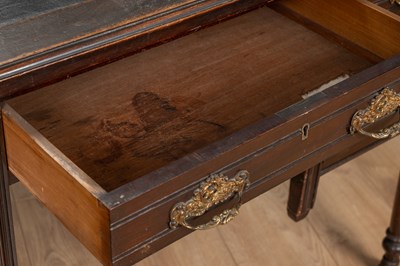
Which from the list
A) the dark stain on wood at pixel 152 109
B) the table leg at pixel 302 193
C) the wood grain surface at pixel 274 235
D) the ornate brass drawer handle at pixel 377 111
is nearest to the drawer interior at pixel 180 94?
the dark stain on wood at pixel 152 109

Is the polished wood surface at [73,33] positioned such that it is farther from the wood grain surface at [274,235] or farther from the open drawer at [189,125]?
the wood grain surface at [274,235]

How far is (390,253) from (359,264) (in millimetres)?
96

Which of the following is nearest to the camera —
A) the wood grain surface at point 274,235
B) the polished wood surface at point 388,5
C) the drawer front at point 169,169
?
the drawer front at point 169,169

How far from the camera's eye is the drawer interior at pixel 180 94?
48.8 inches

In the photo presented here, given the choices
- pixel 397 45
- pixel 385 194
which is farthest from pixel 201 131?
pixel 385 194

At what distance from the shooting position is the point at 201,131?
128cm

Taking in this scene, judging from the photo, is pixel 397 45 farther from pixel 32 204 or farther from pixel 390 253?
pixel 32 204

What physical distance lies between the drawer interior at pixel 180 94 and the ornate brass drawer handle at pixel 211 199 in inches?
3.9

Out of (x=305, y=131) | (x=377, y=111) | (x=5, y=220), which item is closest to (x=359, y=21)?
(x=377, y=111)

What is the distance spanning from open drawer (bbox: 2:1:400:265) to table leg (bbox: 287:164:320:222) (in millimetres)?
299

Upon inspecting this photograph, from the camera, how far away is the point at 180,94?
1358 mm

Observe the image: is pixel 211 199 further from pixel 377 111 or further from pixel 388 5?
pixel 388 5

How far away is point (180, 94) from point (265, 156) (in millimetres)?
225

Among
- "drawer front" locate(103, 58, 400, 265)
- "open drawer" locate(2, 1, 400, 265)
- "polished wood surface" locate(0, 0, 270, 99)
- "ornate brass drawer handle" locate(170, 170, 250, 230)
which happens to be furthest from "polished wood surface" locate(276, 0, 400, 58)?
"ornate brass drawer handle" locate(170, 170, 250, 230)
